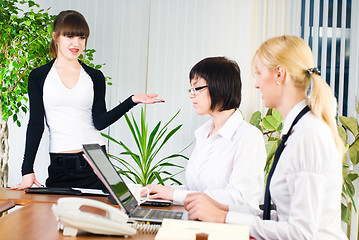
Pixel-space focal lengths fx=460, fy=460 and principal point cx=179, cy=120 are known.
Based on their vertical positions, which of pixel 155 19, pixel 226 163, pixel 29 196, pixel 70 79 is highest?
pixel 155 19

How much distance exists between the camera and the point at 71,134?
2764mm

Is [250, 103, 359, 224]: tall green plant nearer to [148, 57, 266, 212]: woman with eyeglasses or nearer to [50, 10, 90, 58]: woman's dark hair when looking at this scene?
[148, 57, 266, 212]: woman with eyeglasses

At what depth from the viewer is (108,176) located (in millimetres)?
1783

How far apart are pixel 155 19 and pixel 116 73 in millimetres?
690

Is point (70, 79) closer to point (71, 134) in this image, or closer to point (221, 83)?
point (71, 134)

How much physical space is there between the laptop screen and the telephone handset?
163mm

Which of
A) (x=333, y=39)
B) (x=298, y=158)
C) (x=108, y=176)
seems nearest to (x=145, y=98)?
(x=108, y=176)

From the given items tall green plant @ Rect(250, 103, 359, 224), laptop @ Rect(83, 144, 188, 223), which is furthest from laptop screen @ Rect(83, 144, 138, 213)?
tall green plant @ Rect(250, 103, 359, 224)

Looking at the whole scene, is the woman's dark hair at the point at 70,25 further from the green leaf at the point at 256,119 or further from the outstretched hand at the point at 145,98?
the green leaf at the point at 256,119

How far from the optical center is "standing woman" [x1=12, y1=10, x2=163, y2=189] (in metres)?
2.74

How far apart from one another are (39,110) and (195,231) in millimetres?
1639

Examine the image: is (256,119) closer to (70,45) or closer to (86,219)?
(70,45)

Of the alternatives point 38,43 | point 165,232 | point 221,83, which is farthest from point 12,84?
point 165,232

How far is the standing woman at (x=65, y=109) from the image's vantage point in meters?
2.74
